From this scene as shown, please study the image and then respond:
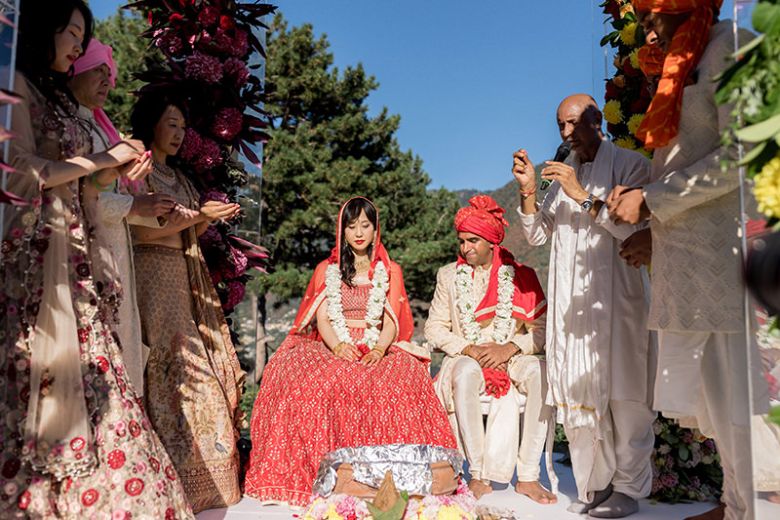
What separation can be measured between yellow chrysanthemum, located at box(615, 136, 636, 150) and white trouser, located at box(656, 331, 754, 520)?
89.4 inches

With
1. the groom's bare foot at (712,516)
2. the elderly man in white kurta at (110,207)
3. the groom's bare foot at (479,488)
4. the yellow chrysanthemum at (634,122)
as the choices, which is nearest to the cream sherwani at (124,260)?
the elderly man in white kurta at (110,207)

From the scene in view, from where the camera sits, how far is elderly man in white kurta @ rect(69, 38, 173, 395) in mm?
3057

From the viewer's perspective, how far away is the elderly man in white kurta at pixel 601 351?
13.3 feet

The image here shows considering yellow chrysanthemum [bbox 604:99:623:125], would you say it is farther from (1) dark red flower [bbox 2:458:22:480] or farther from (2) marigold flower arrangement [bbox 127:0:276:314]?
(1) dark red flower [bbox 2:458:22:480]

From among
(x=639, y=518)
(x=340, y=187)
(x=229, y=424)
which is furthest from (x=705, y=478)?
(x=340, y=187)

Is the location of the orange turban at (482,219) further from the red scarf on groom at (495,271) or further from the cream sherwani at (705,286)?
the cream sherwani at (705,286)

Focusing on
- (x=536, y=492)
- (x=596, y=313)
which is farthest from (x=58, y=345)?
(x=536, y=492)

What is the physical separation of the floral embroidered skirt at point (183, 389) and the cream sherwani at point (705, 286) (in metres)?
2.76

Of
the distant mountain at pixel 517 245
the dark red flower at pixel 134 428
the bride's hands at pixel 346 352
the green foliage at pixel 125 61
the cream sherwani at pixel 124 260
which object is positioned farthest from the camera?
the distant mountain at pixel 517 245

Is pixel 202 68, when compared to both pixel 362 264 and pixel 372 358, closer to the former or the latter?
pixel 362 264

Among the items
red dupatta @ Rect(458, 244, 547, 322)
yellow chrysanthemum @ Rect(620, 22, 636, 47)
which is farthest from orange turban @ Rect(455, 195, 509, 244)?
yellow chrysanthemum @ Rect(620, 22, 636, 47)

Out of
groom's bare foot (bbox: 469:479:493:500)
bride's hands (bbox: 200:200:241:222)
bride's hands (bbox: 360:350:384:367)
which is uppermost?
bride's hands (bbox: 200:200:241:222)

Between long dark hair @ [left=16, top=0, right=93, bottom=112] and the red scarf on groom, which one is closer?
long dark hair @ [left=16, top=0, right=93, bottom=112]

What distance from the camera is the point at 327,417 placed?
4.62 meters
